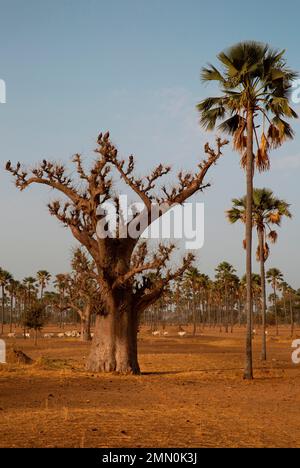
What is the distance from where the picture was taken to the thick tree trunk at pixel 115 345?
21.9 meters

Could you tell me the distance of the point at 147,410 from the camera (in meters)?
12.2

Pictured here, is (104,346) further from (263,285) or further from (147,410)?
(263,285)

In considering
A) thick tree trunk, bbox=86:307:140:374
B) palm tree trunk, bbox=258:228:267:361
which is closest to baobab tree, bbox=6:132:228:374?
thick tree trunk, bbox=86:307:140:374

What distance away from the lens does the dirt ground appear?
342 inches

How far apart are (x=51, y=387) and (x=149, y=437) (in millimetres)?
9109

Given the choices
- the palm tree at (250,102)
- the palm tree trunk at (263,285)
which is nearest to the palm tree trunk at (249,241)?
the palm tree at (250,102)

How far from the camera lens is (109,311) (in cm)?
2214

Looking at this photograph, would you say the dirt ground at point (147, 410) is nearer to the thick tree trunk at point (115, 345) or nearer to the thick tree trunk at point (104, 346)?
the thick tree trunk at point (104, 346)

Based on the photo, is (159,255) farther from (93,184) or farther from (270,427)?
(270,427)

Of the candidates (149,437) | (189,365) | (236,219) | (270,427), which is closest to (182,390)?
(270,427)

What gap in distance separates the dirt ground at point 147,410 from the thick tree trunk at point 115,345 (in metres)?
1.05

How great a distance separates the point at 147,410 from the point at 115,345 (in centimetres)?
990

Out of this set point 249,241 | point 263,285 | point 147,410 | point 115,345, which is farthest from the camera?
point 263,285

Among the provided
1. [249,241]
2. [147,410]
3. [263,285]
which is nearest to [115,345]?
[249,241]
